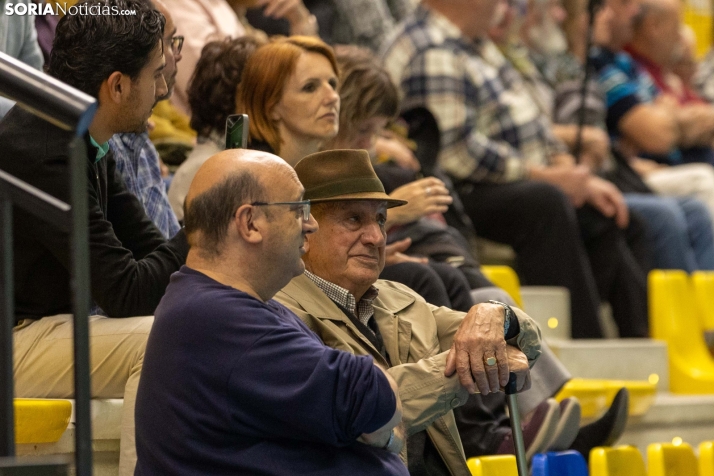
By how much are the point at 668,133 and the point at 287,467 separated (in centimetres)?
497

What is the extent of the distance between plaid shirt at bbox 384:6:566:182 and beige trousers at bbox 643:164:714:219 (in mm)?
1117

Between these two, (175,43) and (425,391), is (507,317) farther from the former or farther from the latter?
(175,43)

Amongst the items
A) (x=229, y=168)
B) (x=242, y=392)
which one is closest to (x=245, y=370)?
(x=242, y=392)

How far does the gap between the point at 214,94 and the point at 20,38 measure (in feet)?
1.93

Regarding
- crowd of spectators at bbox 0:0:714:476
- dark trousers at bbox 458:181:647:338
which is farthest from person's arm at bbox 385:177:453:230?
dark trousers at bbox 458:181:647:338

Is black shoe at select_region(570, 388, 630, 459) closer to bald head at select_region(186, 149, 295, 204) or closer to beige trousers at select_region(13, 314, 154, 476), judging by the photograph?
beige trousers at select_region(13, 314, 154, 476)

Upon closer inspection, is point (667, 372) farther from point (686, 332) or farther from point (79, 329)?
point (79, 329)

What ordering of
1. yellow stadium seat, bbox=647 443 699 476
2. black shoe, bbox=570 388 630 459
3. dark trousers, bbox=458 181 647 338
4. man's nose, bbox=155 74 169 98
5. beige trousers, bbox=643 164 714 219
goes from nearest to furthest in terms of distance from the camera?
man's nose, bbox=155 74 169 98 → yellow stadium seat, bbox=647 443 699 476 → black shoe, bbox=570 388 630 459 → dark trousers, bbox=458 181 647 338 → beige trousers, bbox=643 164 714 219

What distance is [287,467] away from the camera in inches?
78.0

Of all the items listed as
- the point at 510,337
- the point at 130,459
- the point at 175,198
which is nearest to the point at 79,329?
the point at 130,459

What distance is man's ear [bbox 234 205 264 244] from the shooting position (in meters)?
2.05

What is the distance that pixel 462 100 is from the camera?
510cm

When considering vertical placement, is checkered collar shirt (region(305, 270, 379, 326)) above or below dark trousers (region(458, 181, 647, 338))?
above

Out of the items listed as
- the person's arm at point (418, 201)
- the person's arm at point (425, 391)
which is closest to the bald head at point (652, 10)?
the person's arm at point (418, 201)
